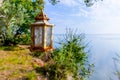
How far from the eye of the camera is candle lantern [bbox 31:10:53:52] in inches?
473

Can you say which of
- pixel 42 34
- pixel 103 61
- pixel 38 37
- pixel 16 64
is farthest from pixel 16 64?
pixel 103 61

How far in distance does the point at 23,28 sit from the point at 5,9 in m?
1.72

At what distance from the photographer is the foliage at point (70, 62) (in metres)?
10.3

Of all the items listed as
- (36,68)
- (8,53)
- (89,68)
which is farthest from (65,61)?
(8,53)

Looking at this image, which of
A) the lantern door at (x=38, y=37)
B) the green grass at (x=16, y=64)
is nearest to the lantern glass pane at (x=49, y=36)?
the lantern door at (x=38, y=37)

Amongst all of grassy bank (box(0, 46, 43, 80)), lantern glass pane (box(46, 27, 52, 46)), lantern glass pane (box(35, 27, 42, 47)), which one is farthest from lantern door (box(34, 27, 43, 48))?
grassy bank (box(0, 46, 43, 80))

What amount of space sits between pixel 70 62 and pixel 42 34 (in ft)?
6.79

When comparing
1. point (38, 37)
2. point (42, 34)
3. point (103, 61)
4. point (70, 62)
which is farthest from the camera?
point (103, 61)

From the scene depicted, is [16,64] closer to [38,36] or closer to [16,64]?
Answer: [16,64]

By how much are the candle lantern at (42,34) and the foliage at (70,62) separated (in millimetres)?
525

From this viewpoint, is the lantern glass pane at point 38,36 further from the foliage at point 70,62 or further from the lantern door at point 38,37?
the foliage at point 70,62

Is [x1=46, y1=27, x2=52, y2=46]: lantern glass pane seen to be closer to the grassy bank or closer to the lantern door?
the lantern door

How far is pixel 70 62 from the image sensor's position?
1091cm

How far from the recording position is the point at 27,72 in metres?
10.3
